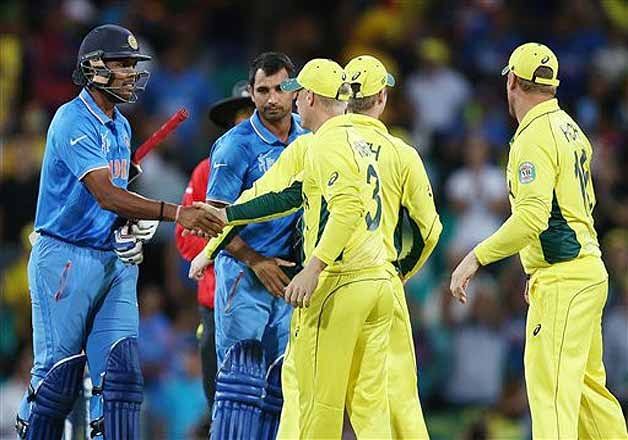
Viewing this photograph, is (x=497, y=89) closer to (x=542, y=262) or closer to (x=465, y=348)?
(x=465, y=348)

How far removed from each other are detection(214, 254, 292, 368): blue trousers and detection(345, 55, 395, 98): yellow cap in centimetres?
126

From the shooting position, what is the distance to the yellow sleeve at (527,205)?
→ 772 cm

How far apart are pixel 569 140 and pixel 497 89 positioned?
289 inches

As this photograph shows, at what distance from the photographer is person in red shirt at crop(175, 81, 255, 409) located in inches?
361

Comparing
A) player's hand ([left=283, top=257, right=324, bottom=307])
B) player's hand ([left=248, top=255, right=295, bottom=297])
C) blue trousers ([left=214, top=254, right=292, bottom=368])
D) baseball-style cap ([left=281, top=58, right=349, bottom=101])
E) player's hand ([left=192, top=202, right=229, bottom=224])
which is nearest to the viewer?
player's hand ([left=283, top=257, right=324, bottom=307])

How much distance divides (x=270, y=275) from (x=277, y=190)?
65 centimetres

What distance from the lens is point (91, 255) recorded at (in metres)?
8.19

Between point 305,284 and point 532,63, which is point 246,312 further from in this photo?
point 532,63

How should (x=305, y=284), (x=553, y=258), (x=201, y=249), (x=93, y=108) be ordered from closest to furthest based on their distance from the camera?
(x=305, y=284), (x=553, y=258), (x=93, y=108), (x=201, y=249)

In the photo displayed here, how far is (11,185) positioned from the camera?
13.4 metres

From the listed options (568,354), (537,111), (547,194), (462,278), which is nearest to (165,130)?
(462,278)

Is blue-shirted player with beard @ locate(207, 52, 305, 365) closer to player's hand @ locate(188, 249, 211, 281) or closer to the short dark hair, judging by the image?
the short dark hair

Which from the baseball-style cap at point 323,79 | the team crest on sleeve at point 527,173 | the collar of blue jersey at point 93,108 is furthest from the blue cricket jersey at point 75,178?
the team crest on sleeve at point 527,173

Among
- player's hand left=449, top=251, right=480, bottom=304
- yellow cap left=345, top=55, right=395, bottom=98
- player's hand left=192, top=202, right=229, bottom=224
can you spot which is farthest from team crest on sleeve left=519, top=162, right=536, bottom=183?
player's hand left=192, top=202, right=229, bottom=224
